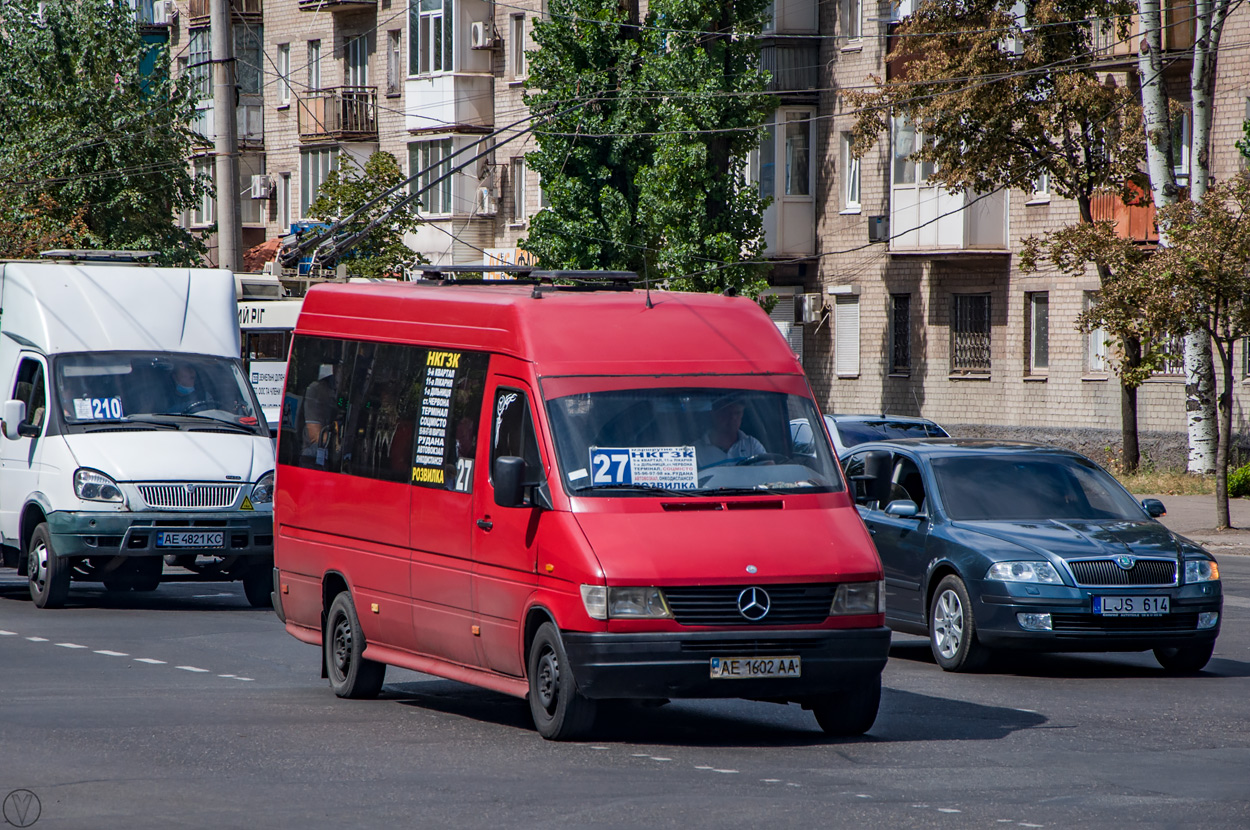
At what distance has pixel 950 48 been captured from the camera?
33.0 m

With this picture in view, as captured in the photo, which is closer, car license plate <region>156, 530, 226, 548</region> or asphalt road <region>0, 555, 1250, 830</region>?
asphalt road <region>0, 555, 1250, 830</region>

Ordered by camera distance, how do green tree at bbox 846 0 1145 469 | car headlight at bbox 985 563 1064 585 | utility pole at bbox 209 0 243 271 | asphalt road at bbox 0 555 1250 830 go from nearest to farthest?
asphalt road at bbox 0 555 1250 830
car headlight at bbox 985 563 1064 585
utility pole at bbox 209 0 243 271
green tree at bbox 846 0 1145 469

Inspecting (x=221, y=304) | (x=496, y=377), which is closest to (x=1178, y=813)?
(x=496, y=377)

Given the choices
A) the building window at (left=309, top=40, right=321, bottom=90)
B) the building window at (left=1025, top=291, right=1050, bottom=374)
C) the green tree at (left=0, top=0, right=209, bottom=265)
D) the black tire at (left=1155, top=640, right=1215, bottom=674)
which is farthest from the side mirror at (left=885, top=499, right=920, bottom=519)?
the building window at (left=309, top=40, right=321, bottom=90)

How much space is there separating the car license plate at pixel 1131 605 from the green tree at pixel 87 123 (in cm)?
3257

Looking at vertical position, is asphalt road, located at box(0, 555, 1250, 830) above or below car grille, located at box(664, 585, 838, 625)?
below

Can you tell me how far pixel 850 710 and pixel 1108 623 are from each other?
125 inches

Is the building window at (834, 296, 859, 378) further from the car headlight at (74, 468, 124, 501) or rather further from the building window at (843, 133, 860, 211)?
the car headlight at (74, 468, 124, 501)

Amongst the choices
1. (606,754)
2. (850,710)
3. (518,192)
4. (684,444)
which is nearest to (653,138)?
A: (518,192)

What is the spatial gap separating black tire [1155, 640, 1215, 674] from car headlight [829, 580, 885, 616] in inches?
153

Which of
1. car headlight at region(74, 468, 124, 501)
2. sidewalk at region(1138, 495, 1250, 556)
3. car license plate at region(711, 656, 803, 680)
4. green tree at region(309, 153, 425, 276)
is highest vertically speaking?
green tree at region(309, 153, 425, 276)

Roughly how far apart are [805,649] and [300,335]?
16.2 ft

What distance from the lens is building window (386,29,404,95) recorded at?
5694cm

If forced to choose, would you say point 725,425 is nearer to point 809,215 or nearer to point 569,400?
point 569,400
